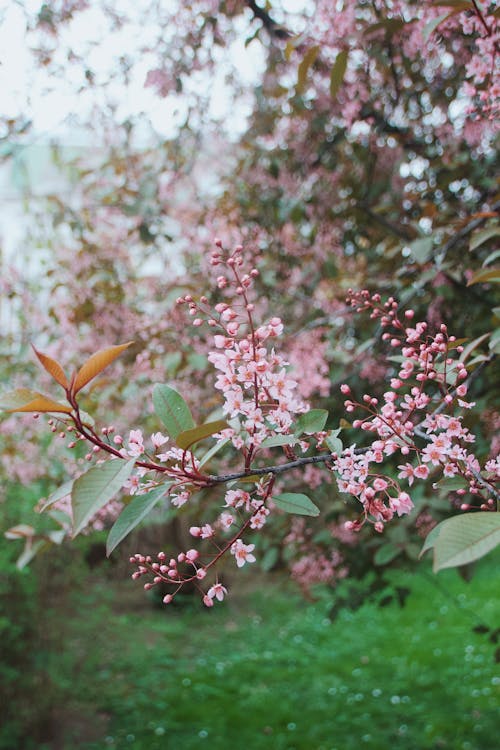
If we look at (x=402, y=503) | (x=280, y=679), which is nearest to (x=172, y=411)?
(x=402, y=503)

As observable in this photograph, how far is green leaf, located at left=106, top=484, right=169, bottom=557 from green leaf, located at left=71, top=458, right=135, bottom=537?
0.05m

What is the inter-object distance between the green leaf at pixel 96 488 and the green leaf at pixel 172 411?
158 mm

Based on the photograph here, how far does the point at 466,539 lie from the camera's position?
70 cm

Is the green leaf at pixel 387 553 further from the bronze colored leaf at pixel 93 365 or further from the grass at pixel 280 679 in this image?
the bronze colored leaf at pixel 93 365

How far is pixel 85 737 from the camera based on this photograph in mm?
3865

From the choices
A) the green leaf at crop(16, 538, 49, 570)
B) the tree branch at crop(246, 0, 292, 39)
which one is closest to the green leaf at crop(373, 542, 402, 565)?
the green leaf at crop(16, 538, 49, 570)

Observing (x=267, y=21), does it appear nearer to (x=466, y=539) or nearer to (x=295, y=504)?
(x=295, y=504)

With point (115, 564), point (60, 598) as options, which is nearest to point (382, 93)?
point (60, 598)

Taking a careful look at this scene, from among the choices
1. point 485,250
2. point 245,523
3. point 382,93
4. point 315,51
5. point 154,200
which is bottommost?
point 245,523

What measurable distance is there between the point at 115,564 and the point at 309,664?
105 inches

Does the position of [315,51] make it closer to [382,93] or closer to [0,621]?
A: [382,93]

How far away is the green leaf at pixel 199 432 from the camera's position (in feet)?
2.89

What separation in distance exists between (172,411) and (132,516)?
218mm

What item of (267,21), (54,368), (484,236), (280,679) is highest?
(267,21)
